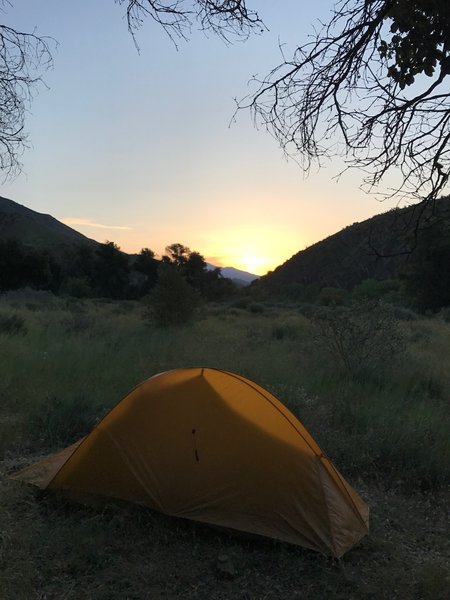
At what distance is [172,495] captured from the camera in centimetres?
422

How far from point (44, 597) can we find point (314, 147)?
3.82 metres

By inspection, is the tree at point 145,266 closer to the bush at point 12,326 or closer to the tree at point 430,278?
the tree at point 430,278

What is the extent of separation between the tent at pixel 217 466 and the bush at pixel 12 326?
892 centimetres

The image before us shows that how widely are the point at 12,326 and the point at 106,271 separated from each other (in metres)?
39.1

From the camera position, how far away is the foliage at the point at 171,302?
693 inches

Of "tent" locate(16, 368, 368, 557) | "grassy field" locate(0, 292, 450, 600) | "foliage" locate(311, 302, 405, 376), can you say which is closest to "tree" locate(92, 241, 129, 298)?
"grassy field" locate(0, 292, 450, 600)

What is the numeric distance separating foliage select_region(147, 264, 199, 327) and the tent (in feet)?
42.0

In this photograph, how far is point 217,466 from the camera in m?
4.22

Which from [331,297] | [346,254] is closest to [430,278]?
[346,254]

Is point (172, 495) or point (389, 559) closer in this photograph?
point (389, 559)

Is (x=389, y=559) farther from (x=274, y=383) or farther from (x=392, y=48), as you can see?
(x=274, y=383)

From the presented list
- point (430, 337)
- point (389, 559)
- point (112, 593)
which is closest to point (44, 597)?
point (112, 593)

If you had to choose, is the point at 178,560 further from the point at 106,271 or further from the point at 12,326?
the point at 106,271

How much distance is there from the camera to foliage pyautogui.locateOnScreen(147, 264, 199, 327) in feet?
57.7
